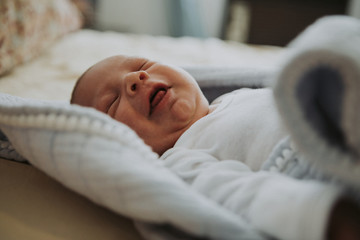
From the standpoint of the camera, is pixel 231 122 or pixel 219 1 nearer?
pixel 231 122

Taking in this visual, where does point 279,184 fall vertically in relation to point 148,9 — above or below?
above

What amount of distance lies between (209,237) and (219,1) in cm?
304

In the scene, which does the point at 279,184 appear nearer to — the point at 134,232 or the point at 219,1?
the point at 134,232

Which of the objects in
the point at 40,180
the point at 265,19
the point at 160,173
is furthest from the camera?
the point at 265,19

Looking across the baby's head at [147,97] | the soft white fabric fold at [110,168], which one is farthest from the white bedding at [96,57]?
the soft white fabric fold at [110,168]

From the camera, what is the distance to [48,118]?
1.59 feet

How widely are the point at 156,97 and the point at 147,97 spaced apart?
0.02 m

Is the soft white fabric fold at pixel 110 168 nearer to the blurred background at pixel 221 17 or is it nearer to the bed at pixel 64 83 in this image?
the bed at pixel 64 83

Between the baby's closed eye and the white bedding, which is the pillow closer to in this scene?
the white bedding

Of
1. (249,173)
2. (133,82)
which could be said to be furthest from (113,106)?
(249,173)

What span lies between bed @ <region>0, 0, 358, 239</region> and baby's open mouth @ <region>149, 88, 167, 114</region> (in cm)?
21

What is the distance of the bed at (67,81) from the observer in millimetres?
486

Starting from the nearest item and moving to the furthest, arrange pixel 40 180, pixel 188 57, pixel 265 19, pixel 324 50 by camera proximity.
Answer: pixel 324 50
pixel 40 180
pixel 188 57
pixel 265 19

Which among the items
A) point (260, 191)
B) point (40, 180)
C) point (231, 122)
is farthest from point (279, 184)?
point (40, 180)
